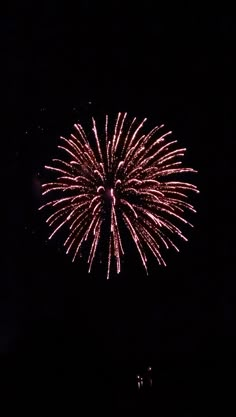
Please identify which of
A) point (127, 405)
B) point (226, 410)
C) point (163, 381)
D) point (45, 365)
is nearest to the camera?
point (226, 410)

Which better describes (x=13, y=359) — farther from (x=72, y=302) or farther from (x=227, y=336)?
(x=227, y=336)

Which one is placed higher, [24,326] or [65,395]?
[24,326]

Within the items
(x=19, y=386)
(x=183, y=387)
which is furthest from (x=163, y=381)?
(x=19, y=386)

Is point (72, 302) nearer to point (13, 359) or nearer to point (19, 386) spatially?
point (13, 359)

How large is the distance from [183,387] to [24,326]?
4584mm

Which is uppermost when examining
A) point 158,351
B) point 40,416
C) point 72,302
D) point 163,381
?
point 72,302

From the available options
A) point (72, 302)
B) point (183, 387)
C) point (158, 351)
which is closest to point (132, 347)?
point (158, 351)

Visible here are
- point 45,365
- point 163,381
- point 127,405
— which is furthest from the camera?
point 45,365

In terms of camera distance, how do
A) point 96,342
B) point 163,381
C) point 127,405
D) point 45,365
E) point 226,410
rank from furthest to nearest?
point 96,342
point 45,365
point 163,381
point 127,405
point 226,410

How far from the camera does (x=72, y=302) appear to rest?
20.3 m

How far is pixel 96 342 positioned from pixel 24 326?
74.3 inches

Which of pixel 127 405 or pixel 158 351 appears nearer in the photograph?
pixel 127 405

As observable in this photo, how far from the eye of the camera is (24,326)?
Answer: 61.0 feet

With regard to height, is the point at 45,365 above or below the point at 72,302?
below
